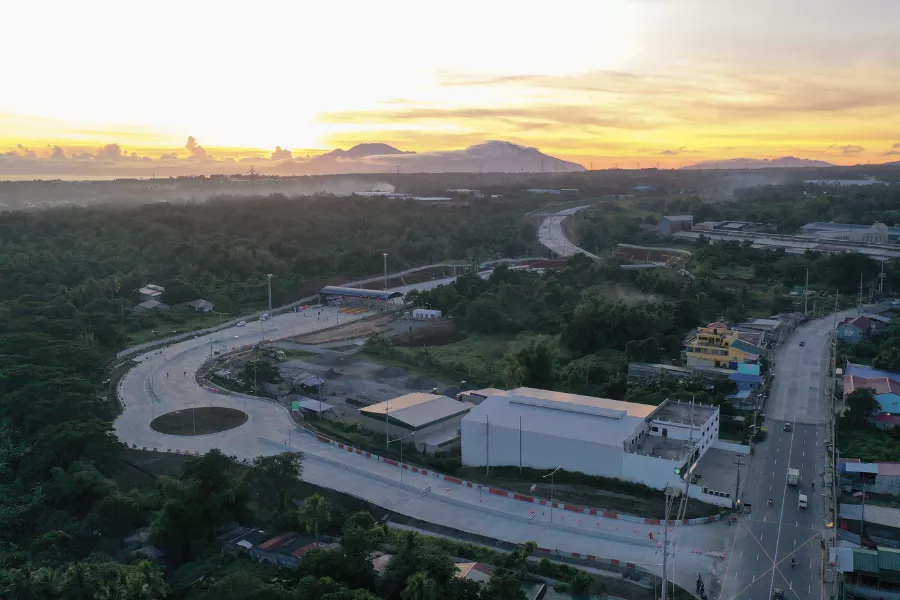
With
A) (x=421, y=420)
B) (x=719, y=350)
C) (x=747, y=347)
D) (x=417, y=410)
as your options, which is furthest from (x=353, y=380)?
(x=747, y=347)

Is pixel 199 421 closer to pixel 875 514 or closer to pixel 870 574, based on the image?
pixel 870 574

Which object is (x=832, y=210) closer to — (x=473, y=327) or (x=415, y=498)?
(x=473, y=327)

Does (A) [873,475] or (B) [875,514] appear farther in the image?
(A) [873,475]

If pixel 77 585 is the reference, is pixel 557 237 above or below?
above

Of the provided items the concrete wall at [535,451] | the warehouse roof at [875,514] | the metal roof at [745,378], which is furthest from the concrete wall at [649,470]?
the metal roof at [745,378]

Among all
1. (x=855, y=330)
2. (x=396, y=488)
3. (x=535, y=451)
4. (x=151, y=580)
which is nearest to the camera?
(x=151, y=580)

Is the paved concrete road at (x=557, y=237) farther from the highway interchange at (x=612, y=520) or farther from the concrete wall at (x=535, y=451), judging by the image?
the concrete wall at (x=535, y=451)

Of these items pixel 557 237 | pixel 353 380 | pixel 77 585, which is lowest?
pixel 353 380
